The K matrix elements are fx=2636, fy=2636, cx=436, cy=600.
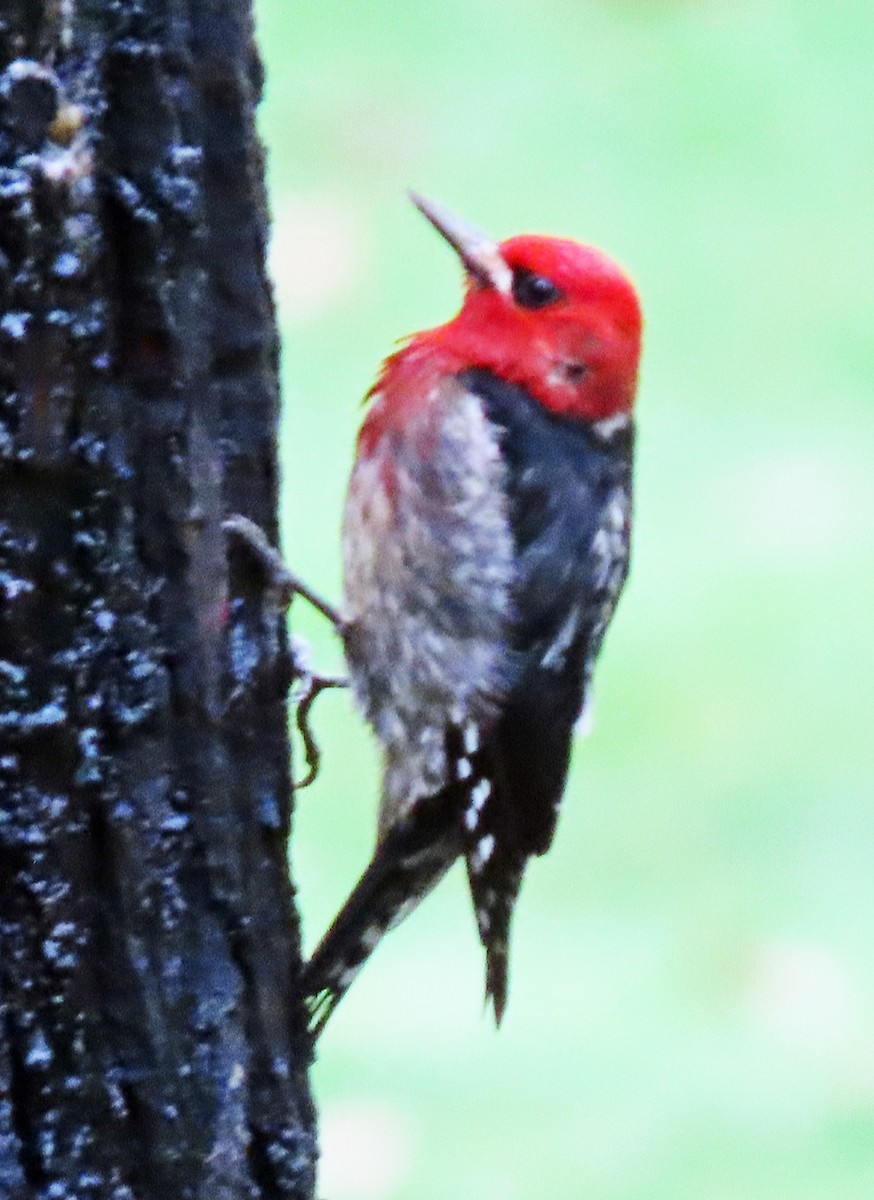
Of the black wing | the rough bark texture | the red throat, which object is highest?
the red throat

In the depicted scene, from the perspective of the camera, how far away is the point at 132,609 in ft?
10.2

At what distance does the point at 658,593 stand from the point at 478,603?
3819mm

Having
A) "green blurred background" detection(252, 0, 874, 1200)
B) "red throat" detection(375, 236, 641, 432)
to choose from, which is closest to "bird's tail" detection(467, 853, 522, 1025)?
"red throat" detection(375, 236, 641, 432)

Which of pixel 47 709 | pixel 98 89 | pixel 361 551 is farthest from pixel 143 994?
pixel 361 551

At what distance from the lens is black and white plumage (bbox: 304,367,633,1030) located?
4.30 metres

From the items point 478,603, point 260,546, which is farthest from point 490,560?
point 260,546

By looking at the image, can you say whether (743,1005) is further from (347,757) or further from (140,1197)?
(140,1197)

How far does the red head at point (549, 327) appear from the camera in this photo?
14.5ft

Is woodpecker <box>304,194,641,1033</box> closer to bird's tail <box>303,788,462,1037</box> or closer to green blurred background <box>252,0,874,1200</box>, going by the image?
bird's tail <box>303,788,462,1037</box>

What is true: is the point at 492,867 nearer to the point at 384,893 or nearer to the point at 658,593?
the point at 384,893

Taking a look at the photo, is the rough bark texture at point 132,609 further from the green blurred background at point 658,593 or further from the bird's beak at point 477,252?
the green blurred background at point 658,593

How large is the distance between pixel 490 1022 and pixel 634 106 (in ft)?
Answer: 17.3

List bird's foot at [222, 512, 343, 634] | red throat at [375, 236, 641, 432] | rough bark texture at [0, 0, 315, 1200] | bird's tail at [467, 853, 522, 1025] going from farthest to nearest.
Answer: red throat at [375, 236, 641, 432]
bird's tail at [467, 853, 522, 1025]
bird's foot at [222, 512, 343, 634]
rough bark texture at [0, 0, 315, 1200]

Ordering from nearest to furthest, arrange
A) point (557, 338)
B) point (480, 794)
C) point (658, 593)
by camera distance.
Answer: point (480, 794) < point (557, 338) < point (658, 593)
